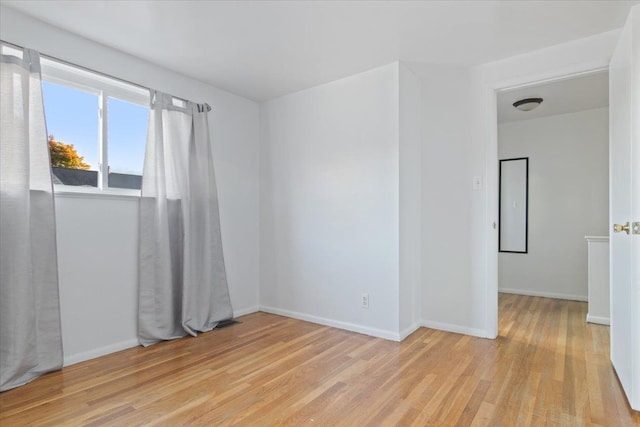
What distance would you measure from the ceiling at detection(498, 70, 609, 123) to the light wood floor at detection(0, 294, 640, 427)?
2.34 metres

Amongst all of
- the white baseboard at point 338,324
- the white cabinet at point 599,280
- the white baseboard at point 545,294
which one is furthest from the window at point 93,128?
the white baseboard at point 545,294

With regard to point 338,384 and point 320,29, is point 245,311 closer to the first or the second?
point 338,384

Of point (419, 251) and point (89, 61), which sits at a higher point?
point (89, 61)

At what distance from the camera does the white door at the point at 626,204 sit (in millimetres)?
1946

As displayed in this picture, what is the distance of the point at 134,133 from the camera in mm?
3037

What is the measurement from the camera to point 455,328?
3.30 metres

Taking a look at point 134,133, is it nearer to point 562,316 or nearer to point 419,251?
point 419,251

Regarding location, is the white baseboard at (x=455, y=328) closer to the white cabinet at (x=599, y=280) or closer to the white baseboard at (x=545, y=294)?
the white cabinet at (x=599, y=280)

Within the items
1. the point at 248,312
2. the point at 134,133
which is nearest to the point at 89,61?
the point at 134,133

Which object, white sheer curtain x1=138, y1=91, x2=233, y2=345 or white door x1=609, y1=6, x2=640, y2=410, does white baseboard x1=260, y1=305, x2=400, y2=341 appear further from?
white door x1=609, y1=6, x2=640, y2=410

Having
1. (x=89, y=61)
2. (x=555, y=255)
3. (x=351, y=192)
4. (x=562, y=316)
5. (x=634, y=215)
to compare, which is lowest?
(x=562, y=316)

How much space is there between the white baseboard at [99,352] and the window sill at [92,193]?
3.72 ft

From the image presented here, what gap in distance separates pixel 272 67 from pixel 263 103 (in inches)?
37.4

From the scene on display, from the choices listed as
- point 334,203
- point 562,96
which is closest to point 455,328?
point 334,203
